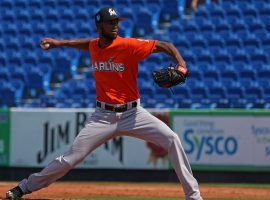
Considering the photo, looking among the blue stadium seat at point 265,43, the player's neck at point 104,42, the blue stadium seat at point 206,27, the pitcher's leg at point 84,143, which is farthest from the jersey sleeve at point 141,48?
the blue stadium seat at point 206,27

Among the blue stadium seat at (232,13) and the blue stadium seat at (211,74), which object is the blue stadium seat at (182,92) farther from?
the blue stadium seat at (232,13)

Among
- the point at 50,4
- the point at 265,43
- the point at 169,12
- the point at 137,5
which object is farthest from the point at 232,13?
the point at 50,4

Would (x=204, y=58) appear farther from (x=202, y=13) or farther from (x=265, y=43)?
(x=202, y=13)

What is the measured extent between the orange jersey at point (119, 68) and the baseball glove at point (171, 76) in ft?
0.94

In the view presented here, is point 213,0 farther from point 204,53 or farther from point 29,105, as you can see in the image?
point 29,105

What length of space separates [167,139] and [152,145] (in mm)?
6010

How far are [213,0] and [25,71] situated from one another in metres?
5.30

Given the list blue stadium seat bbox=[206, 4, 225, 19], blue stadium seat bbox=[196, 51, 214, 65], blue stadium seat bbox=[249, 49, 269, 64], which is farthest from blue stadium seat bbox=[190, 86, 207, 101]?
blue stadium seat bbox=[206, 4, 225, 19]

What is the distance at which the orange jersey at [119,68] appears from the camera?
301 inches

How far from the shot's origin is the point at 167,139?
24.7 ft

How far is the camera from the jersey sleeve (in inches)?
298

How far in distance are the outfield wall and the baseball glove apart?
19.2 feet

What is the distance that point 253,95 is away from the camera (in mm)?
15000

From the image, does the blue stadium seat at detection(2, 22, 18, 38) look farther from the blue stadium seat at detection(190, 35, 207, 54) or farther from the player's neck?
the player's neck
